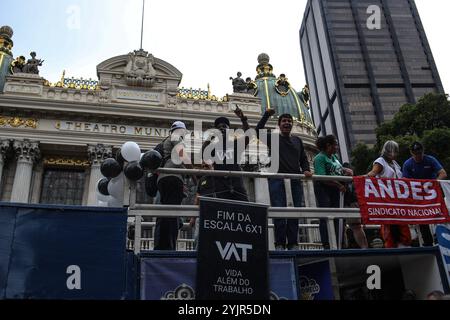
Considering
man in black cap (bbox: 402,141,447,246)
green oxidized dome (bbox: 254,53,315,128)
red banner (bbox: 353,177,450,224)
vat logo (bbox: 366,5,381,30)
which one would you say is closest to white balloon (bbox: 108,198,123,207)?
red banner (bbox: 353,177,450,224)

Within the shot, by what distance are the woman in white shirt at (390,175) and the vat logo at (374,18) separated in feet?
332

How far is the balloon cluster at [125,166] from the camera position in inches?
244

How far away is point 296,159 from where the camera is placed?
7945 mm

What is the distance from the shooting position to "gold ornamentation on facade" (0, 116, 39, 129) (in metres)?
24.3

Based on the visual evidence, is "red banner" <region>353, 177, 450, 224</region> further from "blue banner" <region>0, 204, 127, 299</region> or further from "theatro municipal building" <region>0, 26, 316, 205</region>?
"theatro municipal building" <region>0, 26, 316, 205</region>

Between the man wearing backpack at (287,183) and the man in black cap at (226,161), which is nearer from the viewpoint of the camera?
the man wearing backpack at (287,183)

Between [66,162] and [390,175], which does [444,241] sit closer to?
[390,175]

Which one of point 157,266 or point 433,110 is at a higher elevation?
point 433,110

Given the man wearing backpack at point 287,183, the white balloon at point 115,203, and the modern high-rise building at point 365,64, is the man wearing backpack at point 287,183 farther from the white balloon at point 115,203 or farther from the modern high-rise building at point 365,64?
the modern high-rise building at point 365,64

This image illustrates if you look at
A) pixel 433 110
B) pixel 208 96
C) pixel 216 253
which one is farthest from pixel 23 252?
pixel 433 110

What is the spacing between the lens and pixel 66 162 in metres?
25.0

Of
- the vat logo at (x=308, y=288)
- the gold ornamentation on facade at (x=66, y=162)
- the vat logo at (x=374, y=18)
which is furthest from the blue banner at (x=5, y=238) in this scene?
the vat logo at (x=374, y=18)
